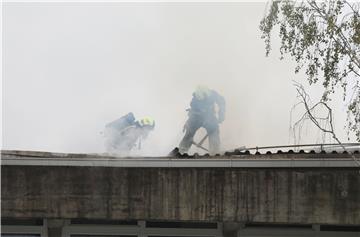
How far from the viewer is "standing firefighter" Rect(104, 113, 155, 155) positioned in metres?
12.5

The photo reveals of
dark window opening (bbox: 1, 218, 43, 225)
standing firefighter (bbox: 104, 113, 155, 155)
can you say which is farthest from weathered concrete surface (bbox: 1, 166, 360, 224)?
standing firefighter (bbox: 104, 113, 155, 155)

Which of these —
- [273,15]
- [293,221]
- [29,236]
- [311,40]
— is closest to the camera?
[311,40]

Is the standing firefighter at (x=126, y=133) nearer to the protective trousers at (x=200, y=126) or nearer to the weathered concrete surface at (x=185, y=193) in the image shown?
the protective trousers at (x=200, y=126)

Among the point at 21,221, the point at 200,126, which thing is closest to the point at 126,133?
the point at 200,126

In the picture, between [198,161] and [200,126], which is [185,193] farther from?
[200,126]

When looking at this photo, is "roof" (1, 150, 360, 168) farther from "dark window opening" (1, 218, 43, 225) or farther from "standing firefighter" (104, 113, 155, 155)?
"standing firefighter" (104, 113, 155, 155)

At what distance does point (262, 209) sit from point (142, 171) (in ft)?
5.95

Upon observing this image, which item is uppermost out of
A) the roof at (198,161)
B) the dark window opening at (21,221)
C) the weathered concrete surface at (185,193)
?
the roof at (198,161)

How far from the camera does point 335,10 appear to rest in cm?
668

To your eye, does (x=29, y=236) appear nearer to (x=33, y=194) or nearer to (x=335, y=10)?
(x=33, y=194)

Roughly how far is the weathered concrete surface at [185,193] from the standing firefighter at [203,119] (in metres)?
4.10

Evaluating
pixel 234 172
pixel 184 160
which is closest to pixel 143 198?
pixel 184 160

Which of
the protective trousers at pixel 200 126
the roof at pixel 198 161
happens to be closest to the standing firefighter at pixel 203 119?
the protective trousers at pixel 200 126

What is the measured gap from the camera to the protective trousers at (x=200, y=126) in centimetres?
1222
